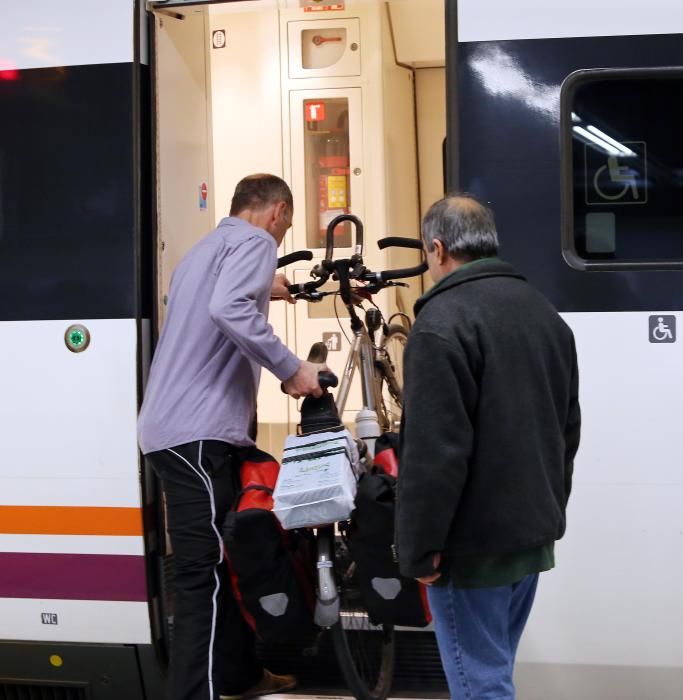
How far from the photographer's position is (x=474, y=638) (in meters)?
2.82

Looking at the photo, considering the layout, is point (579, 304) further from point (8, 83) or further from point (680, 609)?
point (8, 83)

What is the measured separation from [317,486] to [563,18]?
5.36ft

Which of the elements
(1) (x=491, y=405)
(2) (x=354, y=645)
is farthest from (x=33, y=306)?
(1) (x=491, y=405)

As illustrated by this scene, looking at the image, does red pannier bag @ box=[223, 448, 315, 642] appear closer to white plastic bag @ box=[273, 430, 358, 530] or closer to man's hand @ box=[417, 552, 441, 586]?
white plastic bag @ box=[273, 430, 358, 530]

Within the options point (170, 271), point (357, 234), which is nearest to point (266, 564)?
point (170, 271)

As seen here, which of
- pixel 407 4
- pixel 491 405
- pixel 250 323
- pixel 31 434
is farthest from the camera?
pixel 407 4

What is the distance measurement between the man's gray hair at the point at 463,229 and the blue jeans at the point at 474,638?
0.83 metres

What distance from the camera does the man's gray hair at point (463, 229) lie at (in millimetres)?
2850

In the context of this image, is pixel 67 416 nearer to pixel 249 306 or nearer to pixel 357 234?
pixel 249 306

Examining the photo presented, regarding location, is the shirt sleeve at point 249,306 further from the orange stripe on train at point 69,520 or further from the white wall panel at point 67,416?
the orange stripe on train at point 69,520

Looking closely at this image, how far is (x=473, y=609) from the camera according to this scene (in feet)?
9.25

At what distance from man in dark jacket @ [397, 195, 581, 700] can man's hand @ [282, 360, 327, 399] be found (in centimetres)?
76

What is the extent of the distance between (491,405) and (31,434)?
1.88 m

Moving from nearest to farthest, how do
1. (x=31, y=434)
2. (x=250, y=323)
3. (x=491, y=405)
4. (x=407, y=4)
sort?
1. (x=491, y=405)
2. (x=250, y=323)
3. (x=31, y=434)
4. (x=407, y=4)
